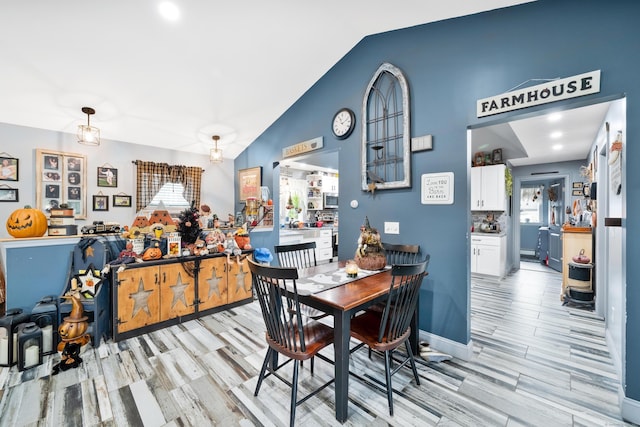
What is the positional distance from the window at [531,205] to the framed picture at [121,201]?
9358 millimetres

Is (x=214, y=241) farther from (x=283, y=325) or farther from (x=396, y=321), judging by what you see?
(x=396, y=321)

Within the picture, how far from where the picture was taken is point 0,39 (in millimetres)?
2291

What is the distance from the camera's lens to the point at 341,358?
1.63 m

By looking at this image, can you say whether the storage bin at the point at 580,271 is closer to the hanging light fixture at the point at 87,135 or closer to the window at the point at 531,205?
the window at the point at 531,205

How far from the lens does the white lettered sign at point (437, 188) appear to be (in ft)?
8.17

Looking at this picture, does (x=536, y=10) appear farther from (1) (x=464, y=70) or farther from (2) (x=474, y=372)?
(2) (x=474, y=372)

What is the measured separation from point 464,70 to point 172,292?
3.71 meters

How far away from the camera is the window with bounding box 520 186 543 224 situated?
759cm

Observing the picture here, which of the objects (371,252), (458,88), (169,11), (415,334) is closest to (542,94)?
(458,88)

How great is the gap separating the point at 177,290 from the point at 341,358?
225 cm

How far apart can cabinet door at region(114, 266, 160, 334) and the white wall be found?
6.86ft

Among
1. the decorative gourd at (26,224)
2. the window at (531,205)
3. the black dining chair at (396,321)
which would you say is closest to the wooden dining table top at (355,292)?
the black dining chair at (396,321)

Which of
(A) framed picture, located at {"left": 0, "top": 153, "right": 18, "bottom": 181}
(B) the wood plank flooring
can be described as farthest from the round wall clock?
(A) framed picture, located at {"left": 0, "top": 153, "right": 18, "bottom": 181}

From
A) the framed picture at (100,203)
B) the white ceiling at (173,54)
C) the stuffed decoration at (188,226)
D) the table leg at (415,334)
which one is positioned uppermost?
the white ceiling at (173,54)
